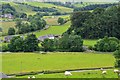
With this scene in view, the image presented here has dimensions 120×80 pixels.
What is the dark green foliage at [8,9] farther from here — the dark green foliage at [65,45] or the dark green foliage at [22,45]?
the dark green foliage at [22,45]

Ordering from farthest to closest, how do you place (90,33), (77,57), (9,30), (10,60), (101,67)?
(9,30) < (90,33) < (77,57) < (10,60) < (101,67)

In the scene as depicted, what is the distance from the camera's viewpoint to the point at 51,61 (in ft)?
136

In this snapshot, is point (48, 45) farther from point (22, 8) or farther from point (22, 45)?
point (22, 8)

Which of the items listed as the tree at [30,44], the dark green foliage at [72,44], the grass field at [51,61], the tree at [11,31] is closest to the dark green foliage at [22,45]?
the tree at [30,44]

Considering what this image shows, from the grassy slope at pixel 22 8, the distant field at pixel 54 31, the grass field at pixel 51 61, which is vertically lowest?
the distant field at pixel 54 31

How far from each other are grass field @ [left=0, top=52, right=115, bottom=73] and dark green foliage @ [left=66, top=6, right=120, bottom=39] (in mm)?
16979

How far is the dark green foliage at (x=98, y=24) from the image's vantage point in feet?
209

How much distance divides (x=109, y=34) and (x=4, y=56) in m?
25.3

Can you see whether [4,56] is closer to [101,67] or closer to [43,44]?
[43,44]

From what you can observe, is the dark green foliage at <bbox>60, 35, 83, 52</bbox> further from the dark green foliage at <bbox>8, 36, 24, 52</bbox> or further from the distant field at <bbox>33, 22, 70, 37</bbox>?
the distant field at <bbox>33, 22, 70, 37</bbox>

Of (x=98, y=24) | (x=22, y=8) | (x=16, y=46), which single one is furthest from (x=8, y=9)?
(x=16, y=46)

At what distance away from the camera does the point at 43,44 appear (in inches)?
2044

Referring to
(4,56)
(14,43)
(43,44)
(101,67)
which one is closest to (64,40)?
(43,44)

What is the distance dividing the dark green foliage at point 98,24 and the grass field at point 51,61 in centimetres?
1698
